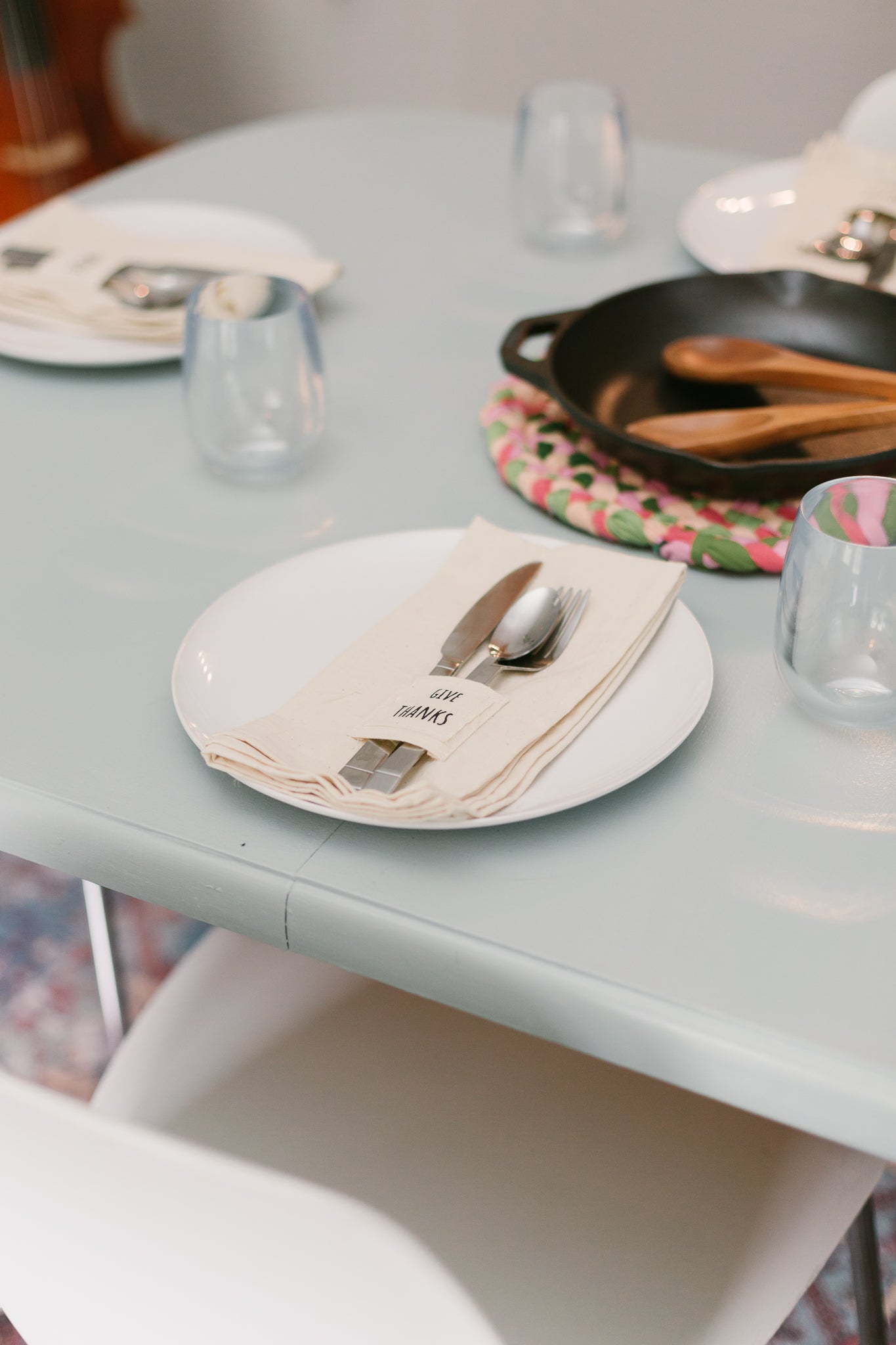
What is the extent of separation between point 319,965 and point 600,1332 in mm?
315

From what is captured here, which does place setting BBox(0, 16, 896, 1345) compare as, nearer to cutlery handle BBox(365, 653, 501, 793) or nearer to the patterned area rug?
cutlery handle BBox(365, 653, 501, 793)

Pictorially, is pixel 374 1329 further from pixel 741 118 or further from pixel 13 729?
pixel 741 118

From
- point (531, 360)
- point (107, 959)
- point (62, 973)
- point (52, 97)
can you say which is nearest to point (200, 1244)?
point (531, 360)

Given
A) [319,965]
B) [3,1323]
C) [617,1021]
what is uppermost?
[617,1021]

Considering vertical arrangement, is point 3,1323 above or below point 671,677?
below

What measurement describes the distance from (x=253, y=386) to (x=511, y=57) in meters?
2.55

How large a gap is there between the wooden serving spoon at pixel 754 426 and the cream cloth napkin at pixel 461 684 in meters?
0.12

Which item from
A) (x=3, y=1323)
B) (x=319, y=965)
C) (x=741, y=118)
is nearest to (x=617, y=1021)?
(x=319, y=965)

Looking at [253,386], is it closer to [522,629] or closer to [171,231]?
[522,629]

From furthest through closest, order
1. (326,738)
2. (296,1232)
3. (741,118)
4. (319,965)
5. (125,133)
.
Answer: (125,133) < (741,118) < (319,965) < (326,738) < (296,1232)

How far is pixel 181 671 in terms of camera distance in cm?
64

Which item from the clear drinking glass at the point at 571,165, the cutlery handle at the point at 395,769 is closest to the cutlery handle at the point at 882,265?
the clear drinking glass at the point at 571,165

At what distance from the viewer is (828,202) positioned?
3.81ft

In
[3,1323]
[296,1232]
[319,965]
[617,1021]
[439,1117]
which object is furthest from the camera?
[3,1323]
